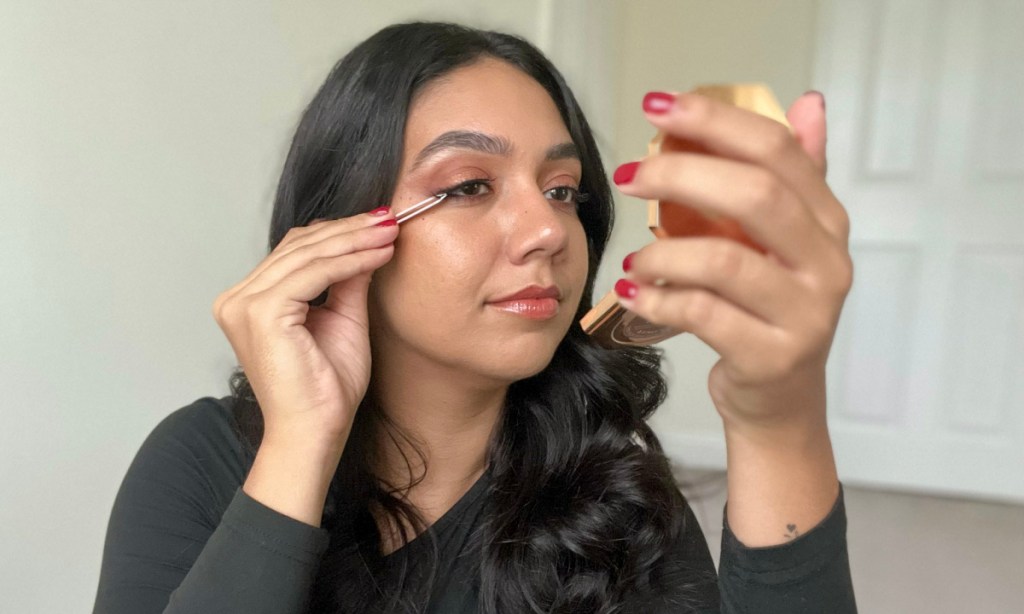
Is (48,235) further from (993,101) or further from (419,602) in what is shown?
(993,101)

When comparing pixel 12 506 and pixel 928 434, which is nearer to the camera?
pixel 12 506

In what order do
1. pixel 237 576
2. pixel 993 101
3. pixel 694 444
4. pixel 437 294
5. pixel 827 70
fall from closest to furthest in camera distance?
pixel 237 576 → pixel 437 294 → pixel 993 101 → pixel 827 70 → pixel 694 444

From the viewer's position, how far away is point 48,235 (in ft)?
→ 3.69

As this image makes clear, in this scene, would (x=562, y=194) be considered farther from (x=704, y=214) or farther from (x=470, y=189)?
(x=704, y=214)

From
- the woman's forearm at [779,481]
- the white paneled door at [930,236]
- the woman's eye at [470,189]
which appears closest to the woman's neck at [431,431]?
the woman's eye at [470,189]

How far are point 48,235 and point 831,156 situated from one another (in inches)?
93.4

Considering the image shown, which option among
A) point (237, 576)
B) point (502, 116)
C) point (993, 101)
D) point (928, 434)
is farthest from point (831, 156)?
point (237, 576)

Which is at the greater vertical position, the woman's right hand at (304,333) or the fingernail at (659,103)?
the fingernail at (659,103)

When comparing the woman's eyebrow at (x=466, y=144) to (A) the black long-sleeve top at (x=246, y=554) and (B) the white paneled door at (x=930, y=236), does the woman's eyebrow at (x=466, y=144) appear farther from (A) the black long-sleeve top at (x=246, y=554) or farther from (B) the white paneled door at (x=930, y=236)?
(B) the white paneled door at (x=930, y=236)

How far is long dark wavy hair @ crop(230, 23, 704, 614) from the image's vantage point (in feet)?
3.03

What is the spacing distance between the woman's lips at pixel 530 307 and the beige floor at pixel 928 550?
3.97 ft

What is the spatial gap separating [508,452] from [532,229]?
1.07ft

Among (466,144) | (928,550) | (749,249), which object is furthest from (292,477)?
(928,550)

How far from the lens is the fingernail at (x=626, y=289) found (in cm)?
45
